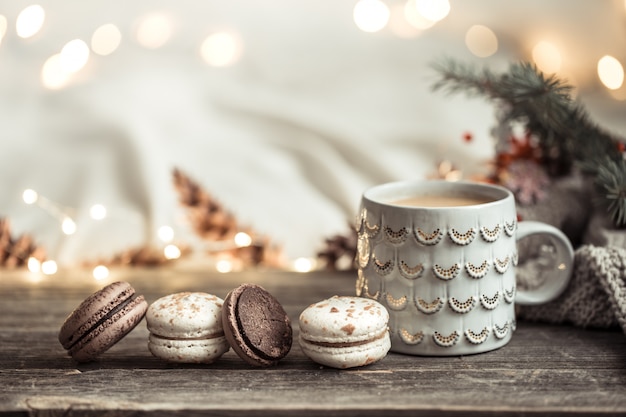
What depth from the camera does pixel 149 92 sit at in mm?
2145

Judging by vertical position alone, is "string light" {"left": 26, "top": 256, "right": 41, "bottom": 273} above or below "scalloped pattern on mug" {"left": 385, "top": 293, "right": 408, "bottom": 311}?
below

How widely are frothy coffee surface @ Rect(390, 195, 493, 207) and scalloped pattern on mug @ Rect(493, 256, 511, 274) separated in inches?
3.3

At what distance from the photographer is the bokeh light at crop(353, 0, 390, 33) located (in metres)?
2.28

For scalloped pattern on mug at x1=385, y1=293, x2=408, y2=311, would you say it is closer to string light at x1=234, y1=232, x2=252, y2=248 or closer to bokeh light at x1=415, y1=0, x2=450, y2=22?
string light at x1=234, y1=232, x2=252, y2=248

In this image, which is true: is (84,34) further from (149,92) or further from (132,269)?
(132,269)

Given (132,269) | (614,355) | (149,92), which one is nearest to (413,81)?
(149,92)

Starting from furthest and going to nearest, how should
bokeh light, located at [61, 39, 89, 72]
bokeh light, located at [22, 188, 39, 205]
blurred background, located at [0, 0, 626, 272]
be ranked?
bokeh light, located at [61, 39, 89, 72] < blurred background, located at [0, 0, 626, 272] < bokeh light, located at [22, 188, 39, 205]

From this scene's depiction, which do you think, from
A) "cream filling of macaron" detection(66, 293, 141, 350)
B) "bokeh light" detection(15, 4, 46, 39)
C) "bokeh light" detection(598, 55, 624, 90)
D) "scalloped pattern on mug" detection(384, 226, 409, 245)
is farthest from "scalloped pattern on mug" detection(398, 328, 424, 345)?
"bokeh light" detection(15, 4, 46, 39)

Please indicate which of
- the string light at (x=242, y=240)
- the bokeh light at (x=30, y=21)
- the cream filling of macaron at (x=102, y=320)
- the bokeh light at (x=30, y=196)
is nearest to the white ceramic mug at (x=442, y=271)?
the cream filling of macaron at (x=102, y=320)

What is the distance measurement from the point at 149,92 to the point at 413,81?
2.31 ft

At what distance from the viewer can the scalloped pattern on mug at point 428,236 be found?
3.10ft

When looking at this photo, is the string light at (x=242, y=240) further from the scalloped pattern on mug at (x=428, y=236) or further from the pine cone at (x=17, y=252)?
the scalloped pattern on mug at (x=428, y=236)

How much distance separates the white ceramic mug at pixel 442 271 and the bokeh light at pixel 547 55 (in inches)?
54.6

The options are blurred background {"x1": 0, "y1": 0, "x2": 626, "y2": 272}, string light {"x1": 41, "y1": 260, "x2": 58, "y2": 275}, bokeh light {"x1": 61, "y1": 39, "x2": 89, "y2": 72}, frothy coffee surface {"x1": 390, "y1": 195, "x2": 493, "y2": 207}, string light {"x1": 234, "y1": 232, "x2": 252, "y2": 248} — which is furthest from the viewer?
bokeh light {"x1": 61, "y1": 39, "x2": 89, "y2": 72}
